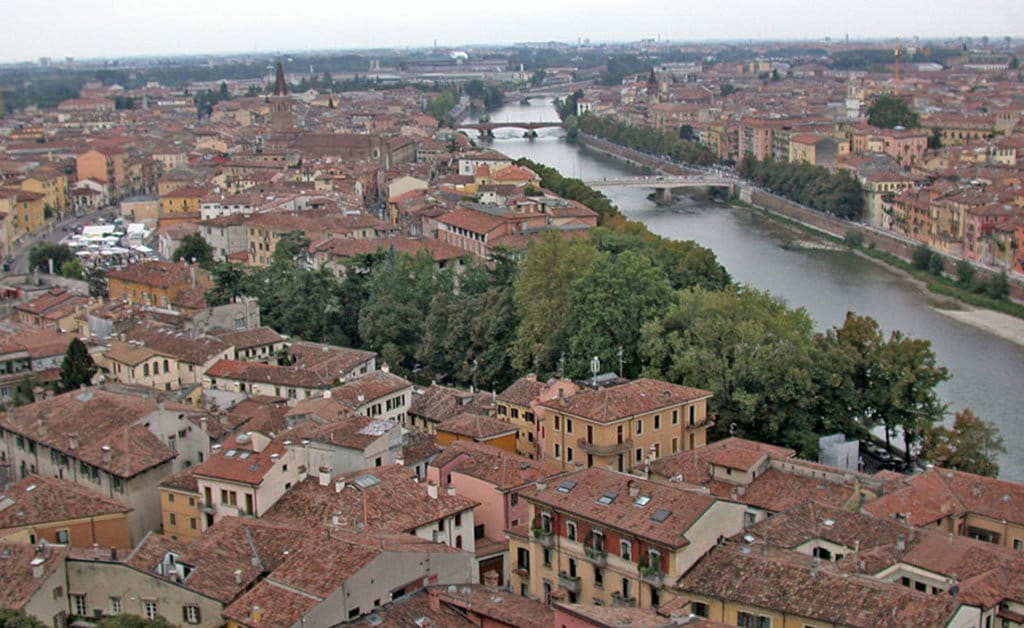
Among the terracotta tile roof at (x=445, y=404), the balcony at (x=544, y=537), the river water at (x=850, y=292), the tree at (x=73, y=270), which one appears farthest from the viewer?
the tree at (x=73, y=270)

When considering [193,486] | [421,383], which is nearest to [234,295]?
[421,383]

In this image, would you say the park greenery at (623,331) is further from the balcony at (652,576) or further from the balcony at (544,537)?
the balcony at (652,576)

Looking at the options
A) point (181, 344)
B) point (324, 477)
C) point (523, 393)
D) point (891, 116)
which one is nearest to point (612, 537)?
point (324, 477)

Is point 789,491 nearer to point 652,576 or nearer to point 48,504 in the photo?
point 652,576

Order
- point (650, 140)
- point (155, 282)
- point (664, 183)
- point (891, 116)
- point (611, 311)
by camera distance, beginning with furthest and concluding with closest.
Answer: point (650, 140) → point (891, 116) → point (664, 183) → point (155, 282) → point (611, 311)

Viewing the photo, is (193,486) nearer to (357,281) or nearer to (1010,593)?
(1010,593)

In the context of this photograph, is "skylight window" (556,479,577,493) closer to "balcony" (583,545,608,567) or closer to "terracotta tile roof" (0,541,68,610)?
"balcony" (583,545,608,567)

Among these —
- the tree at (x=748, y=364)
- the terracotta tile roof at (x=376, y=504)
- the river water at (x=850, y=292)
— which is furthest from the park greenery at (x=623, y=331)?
the terracotta tile roof at (x=376, y=504)
